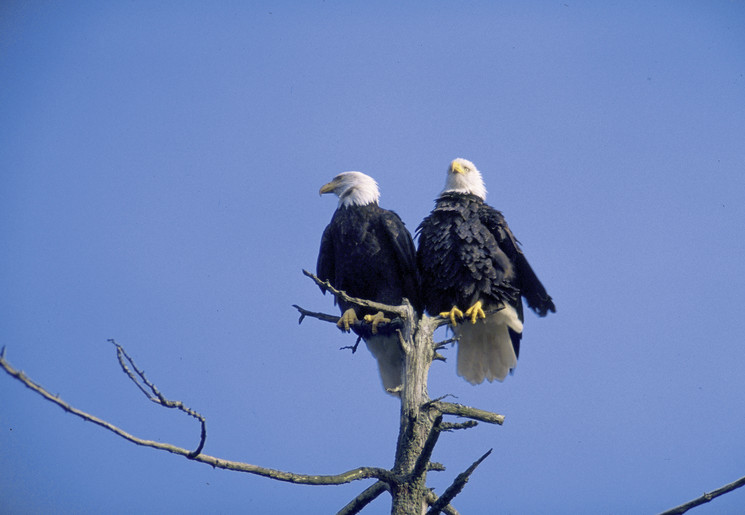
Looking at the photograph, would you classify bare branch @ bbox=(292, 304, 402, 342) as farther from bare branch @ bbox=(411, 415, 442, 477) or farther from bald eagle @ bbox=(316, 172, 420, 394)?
bare branch @ bbox=(411, 415, 442, 477)

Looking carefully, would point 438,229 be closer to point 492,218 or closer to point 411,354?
point 492,218

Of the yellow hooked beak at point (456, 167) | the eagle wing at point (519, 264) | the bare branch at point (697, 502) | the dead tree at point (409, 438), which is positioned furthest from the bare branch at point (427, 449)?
the yellow hooked beak at point (456, 167)

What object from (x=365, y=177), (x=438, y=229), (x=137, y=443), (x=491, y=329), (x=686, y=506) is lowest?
(x=686, y=506)

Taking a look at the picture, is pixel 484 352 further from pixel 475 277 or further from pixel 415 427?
pixel 415 427

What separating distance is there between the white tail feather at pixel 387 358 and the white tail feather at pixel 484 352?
0.57m

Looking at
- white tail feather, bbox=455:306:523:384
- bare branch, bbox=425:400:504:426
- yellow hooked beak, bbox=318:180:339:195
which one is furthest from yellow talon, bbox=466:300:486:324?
bare branch, bbox=425:400:504:426

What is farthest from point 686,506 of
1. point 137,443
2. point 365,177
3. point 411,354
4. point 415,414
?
point 365,177

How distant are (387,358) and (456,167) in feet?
6.07

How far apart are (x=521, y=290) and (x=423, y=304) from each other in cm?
87

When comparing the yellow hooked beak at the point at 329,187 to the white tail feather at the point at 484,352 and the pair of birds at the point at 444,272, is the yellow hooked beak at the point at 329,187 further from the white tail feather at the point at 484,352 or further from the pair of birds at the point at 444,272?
the white tail feather at the point at 484,352

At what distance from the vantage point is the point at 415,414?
151 inches

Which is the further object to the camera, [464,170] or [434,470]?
[464,170]

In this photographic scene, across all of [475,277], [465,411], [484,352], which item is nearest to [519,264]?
[475,277]

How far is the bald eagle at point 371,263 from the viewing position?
6262 millimetres
